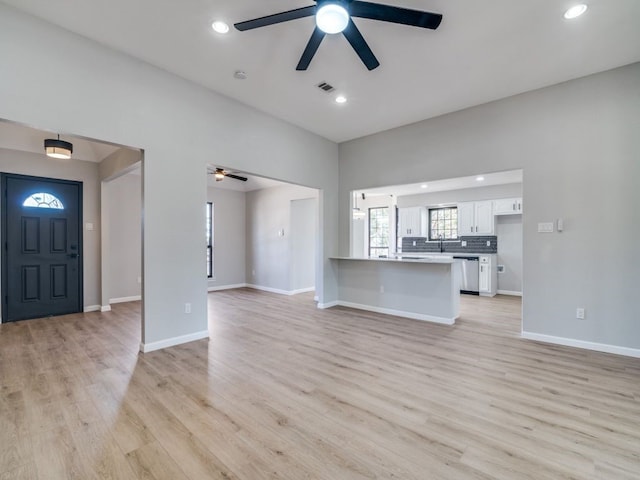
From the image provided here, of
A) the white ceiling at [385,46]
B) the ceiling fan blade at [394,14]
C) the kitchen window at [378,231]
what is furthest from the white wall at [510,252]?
the ceiling fan blade at [394,14]

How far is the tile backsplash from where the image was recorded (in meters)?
7.60

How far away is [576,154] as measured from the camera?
11.9ft

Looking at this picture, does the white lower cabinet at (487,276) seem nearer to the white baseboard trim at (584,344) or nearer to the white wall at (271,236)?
the white baseboard trim at (584,344)

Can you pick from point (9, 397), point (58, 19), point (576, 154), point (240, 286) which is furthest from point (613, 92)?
point (240, 286)

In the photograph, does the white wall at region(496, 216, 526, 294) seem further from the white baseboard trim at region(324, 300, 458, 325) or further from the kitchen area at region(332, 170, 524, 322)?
the white baseboard trim at region(324, 300, 458, 325)

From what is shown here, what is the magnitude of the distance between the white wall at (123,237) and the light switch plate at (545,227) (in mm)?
7102

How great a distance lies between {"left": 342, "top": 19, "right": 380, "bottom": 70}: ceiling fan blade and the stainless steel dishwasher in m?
5.74

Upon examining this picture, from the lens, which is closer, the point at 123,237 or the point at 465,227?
the point at 123,237

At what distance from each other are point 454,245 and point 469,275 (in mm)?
1097

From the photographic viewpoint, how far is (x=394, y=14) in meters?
2.09

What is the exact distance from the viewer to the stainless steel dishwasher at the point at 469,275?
7.18 metres

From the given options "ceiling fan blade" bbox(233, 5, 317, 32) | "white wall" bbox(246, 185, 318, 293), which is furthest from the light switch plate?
"white wall" bbox(246, 185, 318, 293)

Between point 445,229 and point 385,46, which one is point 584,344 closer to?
point 385,46

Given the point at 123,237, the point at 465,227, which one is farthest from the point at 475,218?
the point at 123,237
